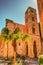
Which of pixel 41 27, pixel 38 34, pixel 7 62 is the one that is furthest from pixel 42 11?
pixel 7 62

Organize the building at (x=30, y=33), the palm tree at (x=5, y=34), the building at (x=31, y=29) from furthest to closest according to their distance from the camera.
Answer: the building at (x=31, y=29), the building at (x=30, y=33), the palm tree at (x=5, y=34)

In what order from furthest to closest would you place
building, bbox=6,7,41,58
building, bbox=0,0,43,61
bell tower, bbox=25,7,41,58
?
bell tower, bbox=25,7,41,58 → building, bbox=6,7,41,58 → building, bbox=0,0,43,61

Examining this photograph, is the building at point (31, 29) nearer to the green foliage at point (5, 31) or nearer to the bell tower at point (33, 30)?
the bell tower at point (33, 30)

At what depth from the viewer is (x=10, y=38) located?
12469mm

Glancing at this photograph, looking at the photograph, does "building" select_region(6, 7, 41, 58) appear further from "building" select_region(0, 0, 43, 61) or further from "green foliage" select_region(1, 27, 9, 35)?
"green foliage" select_region(1, 27, 9, 35)

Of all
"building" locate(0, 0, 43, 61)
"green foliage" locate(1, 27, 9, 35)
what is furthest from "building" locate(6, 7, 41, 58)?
"green foliage" locate(1, 27, 9, 35)

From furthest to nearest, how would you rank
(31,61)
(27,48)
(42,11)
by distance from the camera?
(27,48), (31,61), (42,11)

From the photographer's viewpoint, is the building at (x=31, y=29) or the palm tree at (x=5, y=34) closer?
the palm tree at (x=5, y=34)

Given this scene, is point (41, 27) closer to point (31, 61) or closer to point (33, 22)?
point (33, 22)

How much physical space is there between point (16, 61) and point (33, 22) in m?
4.30

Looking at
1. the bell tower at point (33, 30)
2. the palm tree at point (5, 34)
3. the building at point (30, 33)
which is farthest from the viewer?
the bell tower at point (33, 30)

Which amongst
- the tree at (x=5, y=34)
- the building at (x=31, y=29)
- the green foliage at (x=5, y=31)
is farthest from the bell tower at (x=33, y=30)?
the green foliage at (x=5, y=31)

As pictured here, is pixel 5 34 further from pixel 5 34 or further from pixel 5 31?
pixel 5 31

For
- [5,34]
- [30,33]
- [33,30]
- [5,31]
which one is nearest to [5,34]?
[5,34]
